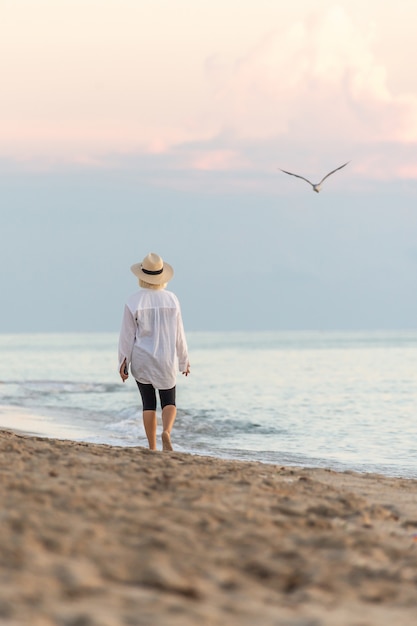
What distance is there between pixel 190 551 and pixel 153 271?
461cm

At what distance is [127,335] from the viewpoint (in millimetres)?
8242

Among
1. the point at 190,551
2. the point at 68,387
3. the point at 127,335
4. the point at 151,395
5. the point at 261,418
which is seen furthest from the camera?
the point at 68,387

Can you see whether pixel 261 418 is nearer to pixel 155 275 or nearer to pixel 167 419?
pixel 167 419

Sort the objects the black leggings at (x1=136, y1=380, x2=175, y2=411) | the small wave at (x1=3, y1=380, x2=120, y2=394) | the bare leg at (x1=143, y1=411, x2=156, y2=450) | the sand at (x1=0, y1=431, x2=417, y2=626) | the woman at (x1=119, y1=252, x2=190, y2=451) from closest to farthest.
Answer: the sand at (x1=0, y1=431, x2=417, y2=626)
the woman at (x1=119, y1=252, x2=190, y2=451)
the black leggings at (x1=136, y1=380, x2=175, y2=411)
the bare leg at (x1=143, y1=411, x2=156, y2=450)
the small wave at (x1=3, y1=380, x2=120, y2=394)

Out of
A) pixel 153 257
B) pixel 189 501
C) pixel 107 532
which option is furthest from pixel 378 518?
pixel 153 257

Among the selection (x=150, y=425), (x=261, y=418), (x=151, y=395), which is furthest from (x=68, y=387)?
(x=151, y=395)

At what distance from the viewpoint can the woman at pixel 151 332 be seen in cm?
820

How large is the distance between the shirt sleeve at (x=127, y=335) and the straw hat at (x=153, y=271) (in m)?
0.36

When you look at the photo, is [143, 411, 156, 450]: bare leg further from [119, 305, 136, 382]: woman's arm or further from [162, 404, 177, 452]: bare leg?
[119, 305, 136, 382]: woman's arm

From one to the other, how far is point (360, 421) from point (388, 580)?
14.2 m

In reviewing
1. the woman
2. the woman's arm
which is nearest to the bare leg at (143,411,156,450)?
the woman

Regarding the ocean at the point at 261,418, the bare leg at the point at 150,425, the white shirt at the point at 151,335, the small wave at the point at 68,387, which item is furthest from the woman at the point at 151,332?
the small wave at the point at 68,387

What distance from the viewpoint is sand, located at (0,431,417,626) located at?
3205 millimetres

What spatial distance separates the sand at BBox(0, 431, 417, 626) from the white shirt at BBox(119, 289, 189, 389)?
209 cm
